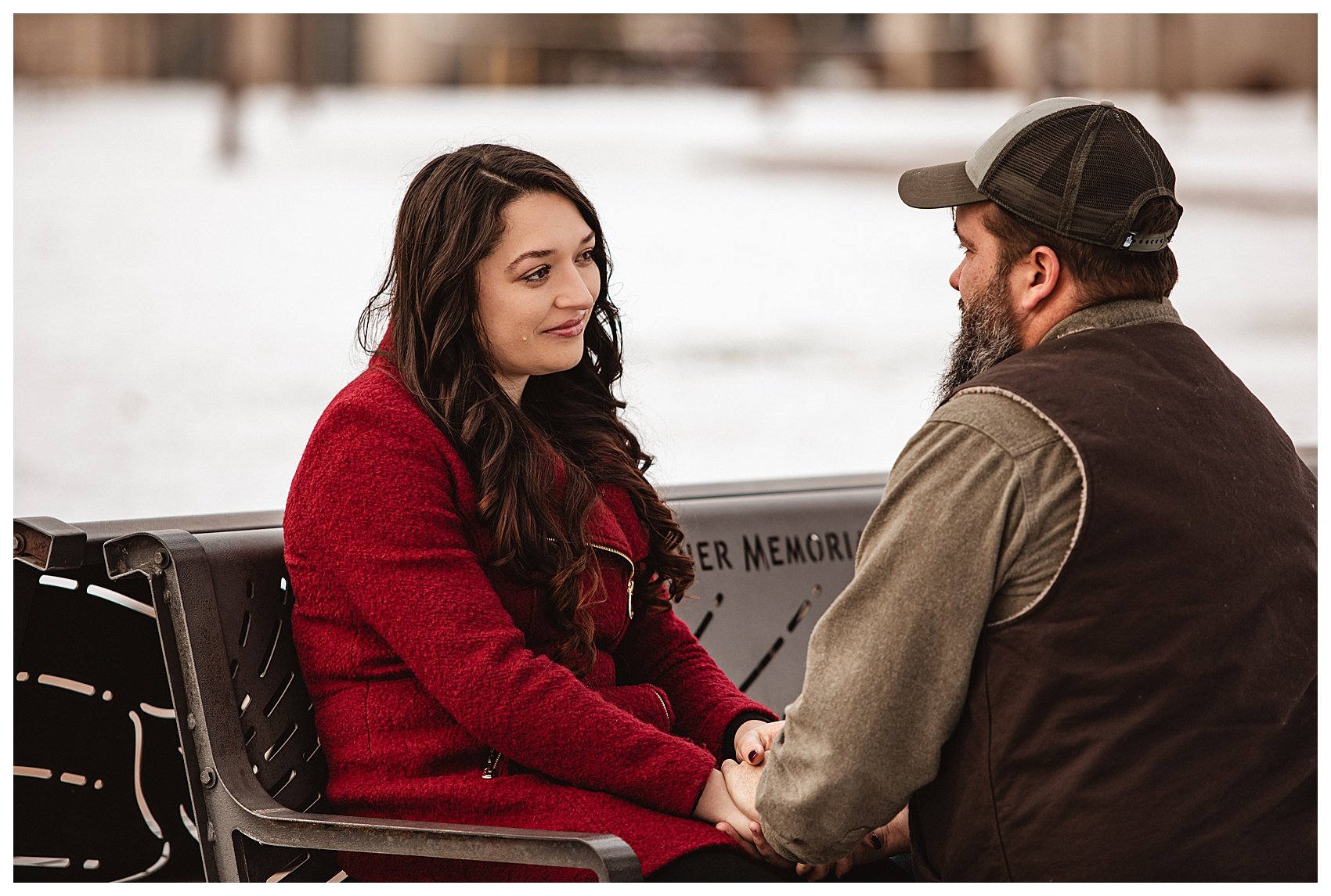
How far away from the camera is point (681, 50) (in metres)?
19.4

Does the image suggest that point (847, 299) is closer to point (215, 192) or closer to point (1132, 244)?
point (215, 192)

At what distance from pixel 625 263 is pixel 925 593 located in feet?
34.5

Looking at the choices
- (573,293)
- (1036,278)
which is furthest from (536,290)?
(1036,278)

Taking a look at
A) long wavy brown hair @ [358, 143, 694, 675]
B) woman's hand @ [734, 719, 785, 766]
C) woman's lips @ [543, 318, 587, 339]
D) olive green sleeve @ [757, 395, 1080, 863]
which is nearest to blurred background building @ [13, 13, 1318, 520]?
long wavy brown hair @ [358, 143, 694, 675]

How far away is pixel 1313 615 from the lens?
5.61 ft

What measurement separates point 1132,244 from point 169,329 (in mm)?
8813

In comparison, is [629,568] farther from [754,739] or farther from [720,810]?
[720,810]

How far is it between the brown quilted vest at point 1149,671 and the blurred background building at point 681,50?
15.4 metres

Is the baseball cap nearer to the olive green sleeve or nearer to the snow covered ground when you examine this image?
the olive green sleeve

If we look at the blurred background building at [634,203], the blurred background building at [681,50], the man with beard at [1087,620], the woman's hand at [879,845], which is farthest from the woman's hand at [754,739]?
the blurred background building at [681,50]

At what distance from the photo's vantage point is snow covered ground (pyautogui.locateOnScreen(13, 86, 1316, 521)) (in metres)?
7.74

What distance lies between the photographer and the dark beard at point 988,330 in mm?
1839

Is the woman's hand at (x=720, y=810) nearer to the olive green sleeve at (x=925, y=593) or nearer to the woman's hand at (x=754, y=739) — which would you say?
the woman's hand at (x=754, y=739)

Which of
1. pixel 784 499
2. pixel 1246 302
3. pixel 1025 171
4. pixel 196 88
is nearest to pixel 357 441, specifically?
pixel 1025 171
